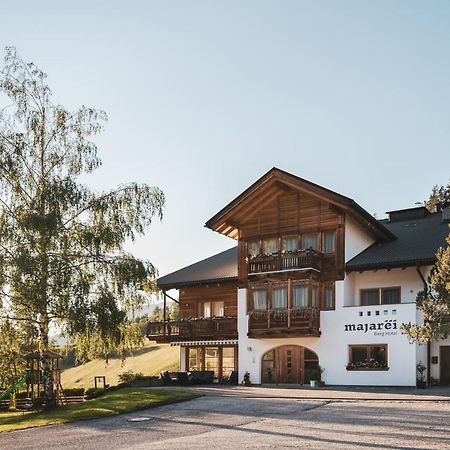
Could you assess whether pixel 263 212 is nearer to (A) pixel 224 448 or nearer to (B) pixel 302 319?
(B) pixel 302 319

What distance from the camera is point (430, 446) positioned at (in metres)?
14.9

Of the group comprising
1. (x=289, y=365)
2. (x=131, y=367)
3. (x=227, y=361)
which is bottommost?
(x=131, y=367)

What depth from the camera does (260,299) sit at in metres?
34.7

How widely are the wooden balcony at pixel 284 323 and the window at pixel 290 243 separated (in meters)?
3.11

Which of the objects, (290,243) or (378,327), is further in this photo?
(290,243)

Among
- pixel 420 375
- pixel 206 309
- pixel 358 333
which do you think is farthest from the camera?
pixel 206 309

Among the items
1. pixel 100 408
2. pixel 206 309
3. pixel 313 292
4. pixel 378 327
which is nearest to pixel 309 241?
pixel 313 292

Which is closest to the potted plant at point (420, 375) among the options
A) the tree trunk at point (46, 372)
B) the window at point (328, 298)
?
the window at point (328, 298)

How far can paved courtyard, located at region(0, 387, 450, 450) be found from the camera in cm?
1627

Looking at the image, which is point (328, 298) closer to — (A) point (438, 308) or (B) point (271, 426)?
(A) point (438, 308)

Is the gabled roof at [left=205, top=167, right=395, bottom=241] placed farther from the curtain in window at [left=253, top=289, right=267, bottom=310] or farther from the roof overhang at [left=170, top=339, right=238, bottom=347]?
the roof overhang at [left=170, top=339, right=238, bottom=347]

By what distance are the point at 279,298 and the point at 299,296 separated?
111 centimetres

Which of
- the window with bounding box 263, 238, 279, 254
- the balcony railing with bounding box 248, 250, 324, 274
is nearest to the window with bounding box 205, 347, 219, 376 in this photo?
the balcony railing with bounding box 248, 250, 324, 274

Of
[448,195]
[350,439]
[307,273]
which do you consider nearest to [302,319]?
[307,273]
